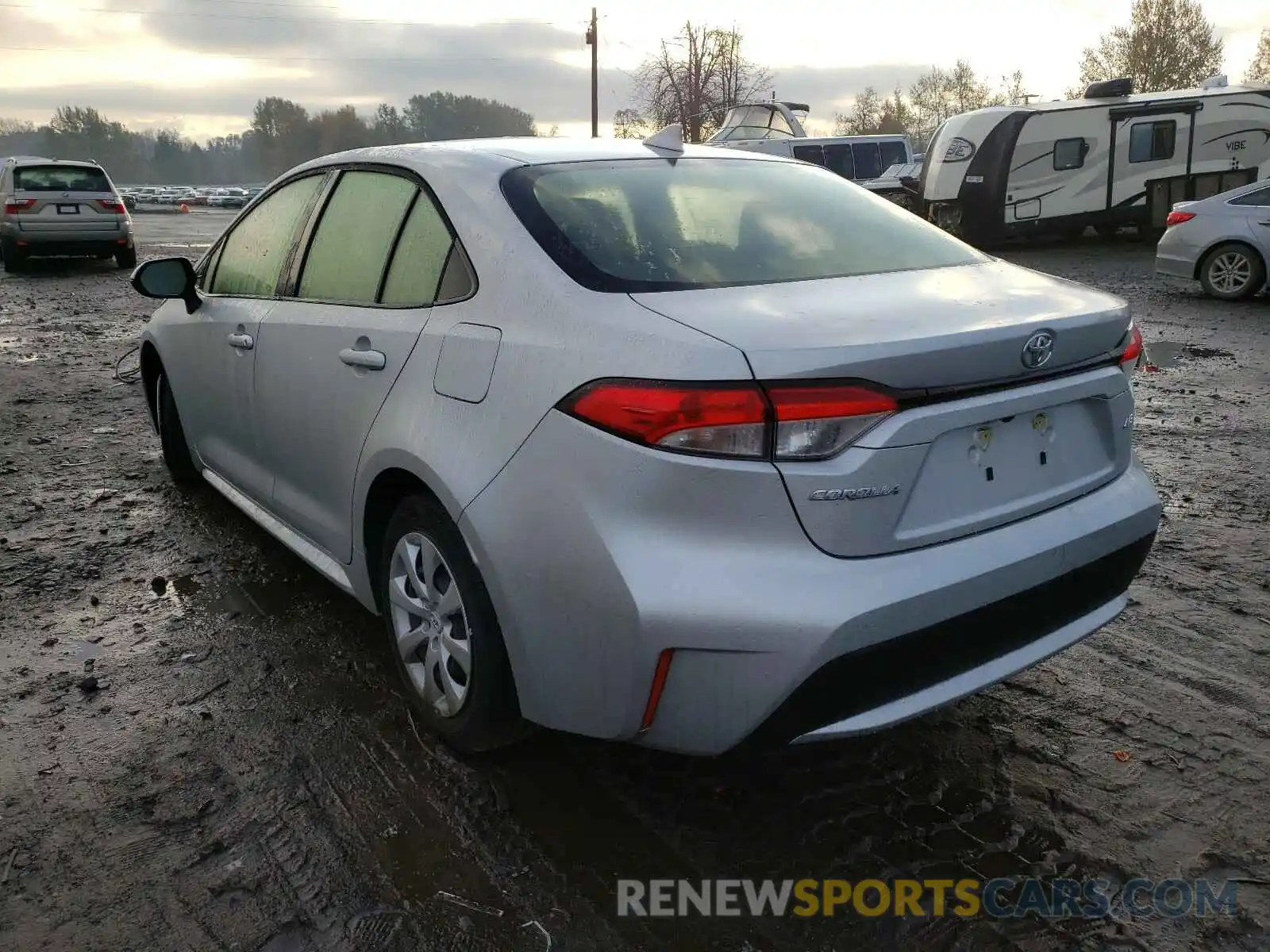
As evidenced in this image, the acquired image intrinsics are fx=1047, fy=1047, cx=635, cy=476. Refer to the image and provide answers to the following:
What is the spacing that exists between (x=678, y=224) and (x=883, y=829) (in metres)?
Answer: 1.61

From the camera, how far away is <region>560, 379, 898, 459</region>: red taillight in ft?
6.73

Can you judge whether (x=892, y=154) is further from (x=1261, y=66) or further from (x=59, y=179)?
(x=1261, y=66)

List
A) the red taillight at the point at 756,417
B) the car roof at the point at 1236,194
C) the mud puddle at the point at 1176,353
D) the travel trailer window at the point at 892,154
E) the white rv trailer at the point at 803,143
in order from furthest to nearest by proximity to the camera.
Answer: the travel trailer window at the point at 892,154 < the white rv trailer at the point at 803,143 < the car roof at the point at 1236,194 < the mud puddle at the point at 1176,353 < the red taillight at the point at 756,417

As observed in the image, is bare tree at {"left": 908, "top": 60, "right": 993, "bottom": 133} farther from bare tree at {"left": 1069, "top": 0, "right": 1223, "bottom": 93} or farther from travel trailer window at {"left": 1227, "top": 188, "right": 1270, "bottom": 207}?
travel trailer window at {"left": 1227, "top": 188, "right": 1270, "bottom": 207}

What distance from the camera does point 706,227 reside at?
2799mm

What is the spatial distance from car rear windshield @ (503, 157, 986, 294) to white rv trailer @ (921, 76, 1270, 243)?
1701 centimetres

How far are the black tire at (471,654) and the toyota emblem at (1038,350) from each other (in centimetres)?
133

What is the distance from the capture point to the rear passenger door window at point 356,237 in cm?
308

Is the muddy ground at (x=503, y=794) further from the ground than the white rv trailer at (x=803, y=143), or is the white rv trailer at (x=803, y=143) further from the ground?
the white rv trailer at (x=803, y=143)

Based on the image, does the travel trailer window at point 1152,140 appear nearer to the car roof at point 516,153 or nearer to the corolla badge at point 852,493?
the car roof at point 516,153

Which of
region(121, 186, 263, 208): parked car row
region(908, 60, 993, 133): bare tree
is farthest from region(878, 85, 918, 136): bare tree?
region(121, 186, 263, 208): parked car row

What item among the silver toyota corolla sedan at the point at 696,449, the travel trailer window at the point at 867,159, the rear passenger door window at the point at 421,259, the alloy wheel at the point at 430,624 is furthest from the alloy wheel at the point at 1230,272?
the travel trailer window at the point at 867,159

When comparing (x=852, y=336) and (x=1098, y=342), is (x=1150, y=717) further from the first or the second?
(x=852, y=336)

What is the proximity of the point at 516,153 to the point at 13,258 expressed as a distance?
712 inches
